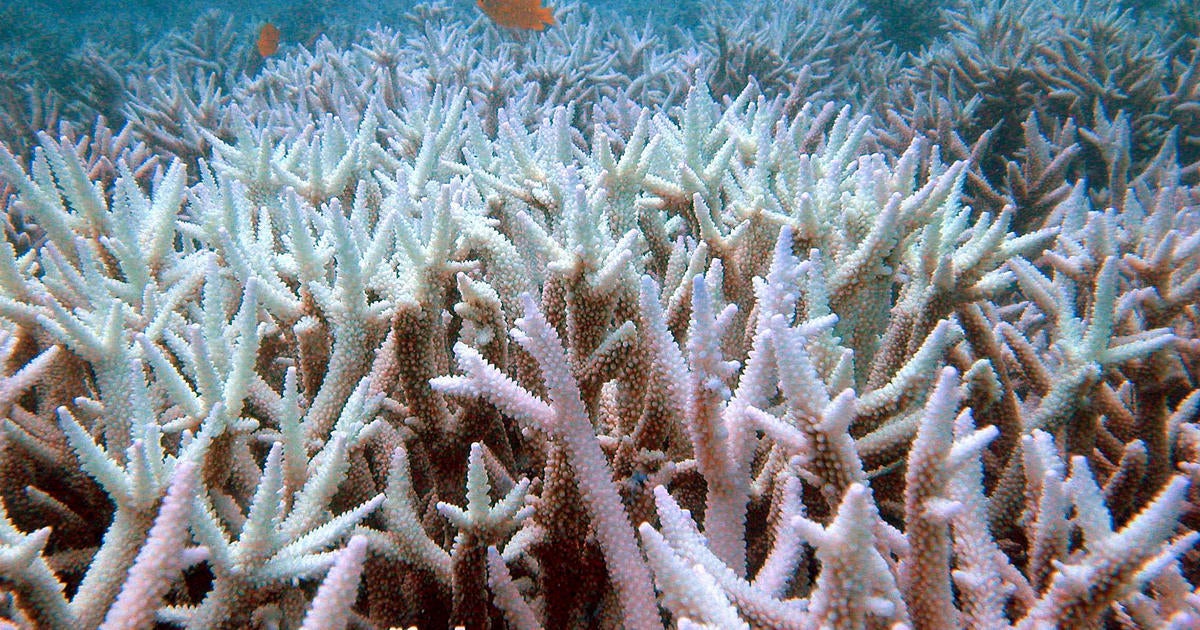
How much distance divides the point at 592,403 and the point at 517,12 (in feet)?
17.2

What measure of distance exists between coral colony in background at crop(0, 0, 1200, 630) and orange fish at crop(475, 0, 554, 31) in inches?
130

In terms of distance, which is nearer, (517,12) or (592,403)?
(592,403)

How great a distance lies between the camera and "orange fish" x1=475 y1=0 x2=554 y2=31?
5844mm

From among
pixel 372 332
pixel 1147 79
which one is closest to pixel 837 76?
pixel 1147 79

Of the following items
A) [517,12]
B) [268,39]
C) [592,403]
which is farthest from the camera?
[268,39]

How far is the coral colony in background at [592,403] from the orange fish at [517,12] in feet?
10.8

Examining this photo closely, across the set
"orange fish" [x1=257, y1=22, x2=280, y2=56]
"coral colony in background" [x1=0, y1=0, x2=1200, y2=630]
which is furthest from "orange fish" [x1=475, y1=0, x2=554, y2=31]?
"coral colony in background" [x1=0, y1=0, x2=1200, y2=630]

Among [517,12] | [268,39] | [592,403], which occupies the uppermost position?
[268,39]

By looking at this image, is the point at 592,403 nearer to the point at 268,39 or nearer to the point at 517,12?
the point at 517,12

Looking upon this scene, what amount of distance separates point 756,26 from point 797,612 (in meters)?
8.28

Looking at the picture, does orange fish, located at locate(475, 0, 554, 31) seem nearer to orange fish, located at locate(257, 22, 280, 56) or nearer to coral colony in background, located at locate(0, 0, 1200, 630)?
orange fish, located at locate(257, 22, 280, 56)

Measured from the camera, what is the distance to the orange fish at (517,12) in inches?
230

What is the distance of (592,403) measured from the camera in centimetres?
165

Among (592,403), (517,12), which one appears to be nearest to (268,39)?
(517,12)
